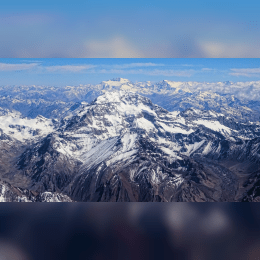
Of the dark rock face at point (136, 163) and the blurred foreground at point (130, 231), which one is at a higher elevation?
the blurred foreground at point (130, 231)

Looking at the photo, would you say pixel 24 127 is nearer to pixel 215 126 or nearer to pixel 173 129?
pixel 173 129

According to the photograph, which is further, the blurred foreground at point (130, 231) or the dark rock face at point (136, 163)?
the dark rock face at point (136, 163)

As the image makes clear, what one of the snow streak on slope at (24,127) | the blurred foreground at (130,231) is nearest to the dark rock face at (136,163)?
the snow streak on slope at (24,127)

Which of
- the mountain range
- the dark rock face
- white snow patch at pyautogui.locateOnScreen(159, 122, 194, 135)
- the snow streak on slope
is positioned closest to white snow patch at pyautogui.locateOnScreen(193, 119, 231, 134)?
the mountain range

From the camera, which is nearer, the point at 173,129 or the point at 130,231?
the point at 130,231

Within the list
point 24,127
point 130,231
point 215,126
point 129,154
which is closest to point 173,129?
point 215,126

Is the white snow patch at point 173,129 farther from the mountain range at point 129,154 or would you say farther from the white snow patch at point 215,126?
the white snow patch at point 215,126
